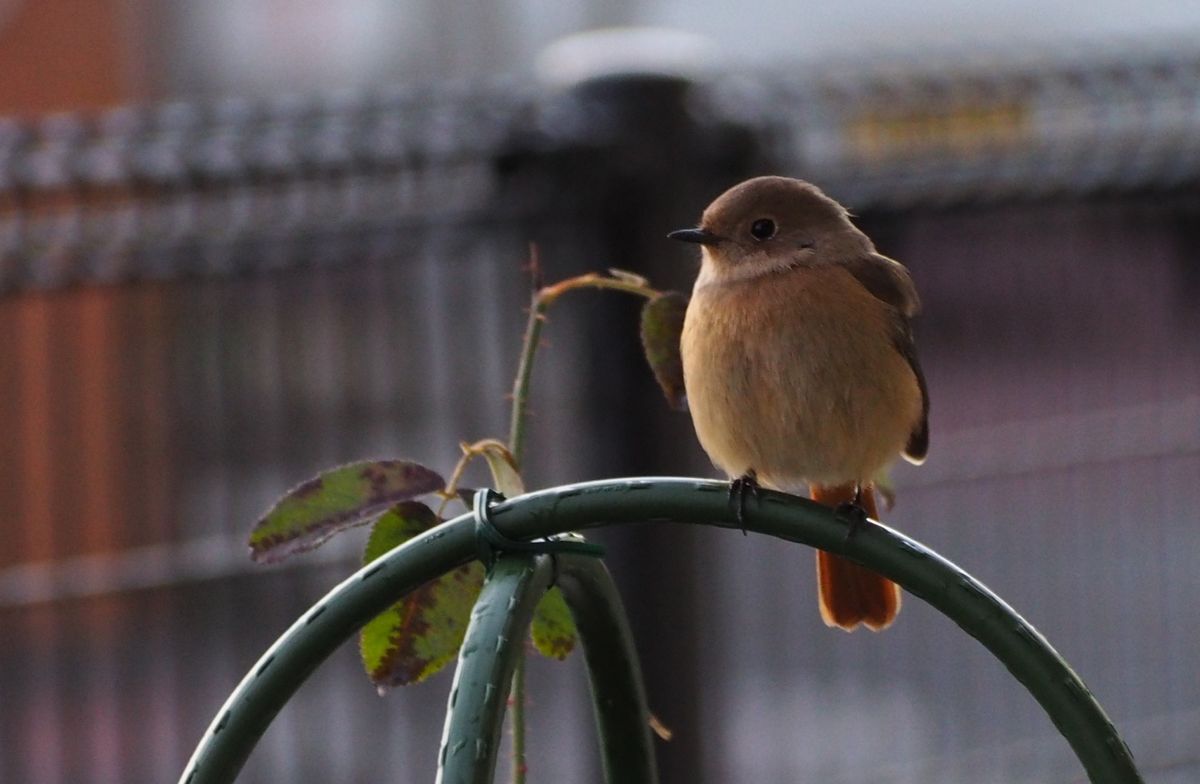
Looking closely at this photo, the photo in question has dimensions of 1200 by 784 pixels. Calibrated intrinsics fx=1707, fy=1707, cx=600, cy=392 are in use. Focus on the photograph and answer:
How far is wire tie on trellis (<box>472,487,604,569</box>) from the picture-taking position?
49.2 inches

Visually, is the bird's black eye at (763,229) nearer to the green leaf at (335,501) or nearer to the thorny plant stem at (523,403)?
the thorny plant stem at (523,403)

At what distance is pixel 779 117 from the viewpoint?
14.1ft

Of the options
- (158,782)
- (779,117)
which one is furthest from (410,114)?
(158,782)

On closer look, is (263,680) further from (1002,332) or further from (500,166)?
(1002,332)

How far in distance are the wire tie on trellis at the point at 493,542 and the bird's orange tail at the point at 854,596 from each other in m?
0.76

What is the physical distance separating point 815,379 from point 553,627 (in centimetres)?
78

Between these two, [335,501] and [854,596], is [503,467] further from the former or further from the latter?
[854,596]

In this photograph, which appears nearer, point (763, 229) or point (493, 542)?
point (493, 542)

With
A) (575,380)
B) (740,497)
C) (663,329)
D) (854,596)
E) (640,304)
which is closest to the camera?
(740,497)

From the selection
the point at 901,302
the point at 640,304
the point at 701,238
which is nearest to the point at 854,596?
the point at 901,302

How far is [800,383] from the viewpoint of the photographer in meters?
2.07

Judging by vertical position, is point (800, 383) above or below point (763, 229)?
below

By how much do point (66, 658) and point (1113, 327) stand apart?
11.2 ft

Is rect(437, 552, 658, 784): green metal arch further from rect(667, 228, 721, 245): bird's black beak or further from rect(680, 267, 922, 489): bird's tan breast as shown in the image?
rect(667, 228, 721, 245): bird's black beak
